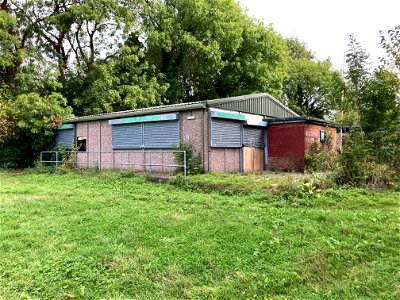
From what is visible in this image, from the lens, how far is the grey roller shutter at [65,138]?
1700 cm

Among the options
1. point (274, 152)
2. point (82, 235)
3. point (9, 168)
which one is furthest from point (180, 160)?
point (9, 168)

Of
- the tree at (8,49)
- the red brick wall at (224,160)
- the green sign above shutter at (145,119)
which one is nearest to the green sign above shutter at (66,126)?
the green sign above shutter at (145,119)

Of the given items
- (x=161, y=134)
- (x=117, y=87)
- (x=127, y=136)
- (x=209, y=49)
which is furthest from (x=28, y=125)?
(x=209, y=49)

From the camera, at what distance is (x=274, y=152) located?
48.0 ft

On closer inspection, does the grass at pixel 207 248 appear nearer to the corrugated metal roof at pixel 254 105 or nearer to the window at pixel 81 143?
the corrugated metal roof at pixel 254 105

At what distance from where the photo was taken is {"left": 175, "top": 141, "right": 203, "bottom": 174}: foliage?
11615 mm

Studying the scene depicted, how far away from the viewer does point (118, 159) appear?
14.7 m

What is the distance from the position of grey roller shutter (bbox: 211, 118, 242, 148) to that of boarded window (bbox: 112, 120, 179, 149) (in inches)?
61.4

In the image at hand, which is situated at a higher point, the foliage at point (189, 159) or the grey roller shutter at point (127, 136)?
the grey roller shutter at point (127, 136)

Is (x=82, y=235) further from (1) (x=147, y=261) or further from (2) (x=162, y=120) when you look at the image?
(2) (x=162, y=120)

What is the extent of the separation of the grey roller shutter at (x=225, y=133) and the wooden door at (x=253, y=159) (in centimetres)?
65

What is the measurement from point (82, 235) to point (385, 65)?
30.2 ft

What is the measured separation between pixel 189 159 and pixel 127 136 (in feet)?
13.1

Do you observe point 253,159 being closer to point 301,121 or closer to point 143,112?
point 301,121
